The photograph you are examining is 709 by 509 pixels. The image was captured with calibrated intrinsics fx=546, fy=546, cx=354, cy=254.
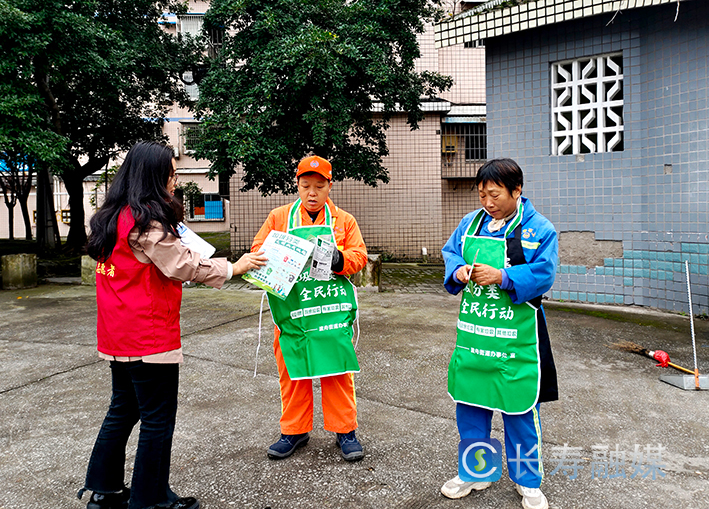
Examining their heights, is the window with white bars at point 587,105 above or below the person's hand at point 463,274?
above

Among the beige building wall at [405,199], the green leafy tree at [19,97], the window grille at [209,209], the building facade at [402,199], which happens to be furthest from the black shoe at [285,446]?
the window grille at [209,209]

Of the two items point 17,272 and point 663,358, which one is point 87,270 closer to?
point 17,272

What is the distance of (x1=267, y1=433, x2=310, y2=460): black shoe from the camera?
3.10m

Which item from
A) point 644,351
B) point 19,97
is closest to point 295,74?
point 19,97

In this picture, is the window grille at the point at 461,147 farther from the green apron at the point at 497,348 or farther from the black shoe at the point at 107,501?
the black shoe at the point at 107,501

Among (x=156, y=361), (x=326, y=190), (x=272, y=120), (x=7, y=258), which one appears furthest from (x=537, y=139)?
(x=7, y=258)

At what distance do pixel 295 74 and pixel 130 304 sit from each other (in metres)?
7.31

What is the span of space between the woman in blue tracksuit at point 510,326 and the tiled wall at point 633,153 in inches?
198

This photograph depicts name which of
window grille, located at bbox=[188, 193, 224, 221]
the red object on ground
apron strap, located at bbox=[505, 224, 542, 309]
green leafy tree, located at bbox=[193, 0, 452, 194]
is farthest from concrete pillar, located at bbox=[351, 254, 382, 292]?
window grille, located at bbox=[188, 193, 224, 221]

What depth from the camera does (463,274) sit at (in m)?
2.55

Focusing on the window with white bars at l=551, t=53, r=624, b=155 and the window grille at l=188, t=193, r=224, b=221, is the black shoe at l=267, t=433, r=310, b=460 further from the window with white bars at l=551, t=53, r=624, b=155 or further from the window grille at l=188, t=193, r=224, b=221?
the window grille at l=188, t=193, r=224, b=221

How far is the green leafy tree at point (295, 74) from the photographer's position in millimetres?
9156

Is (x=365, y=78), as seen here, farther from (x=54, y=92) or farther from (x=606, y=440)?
(x=606, y=440)

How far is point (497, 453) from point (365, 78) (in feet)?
27.4
